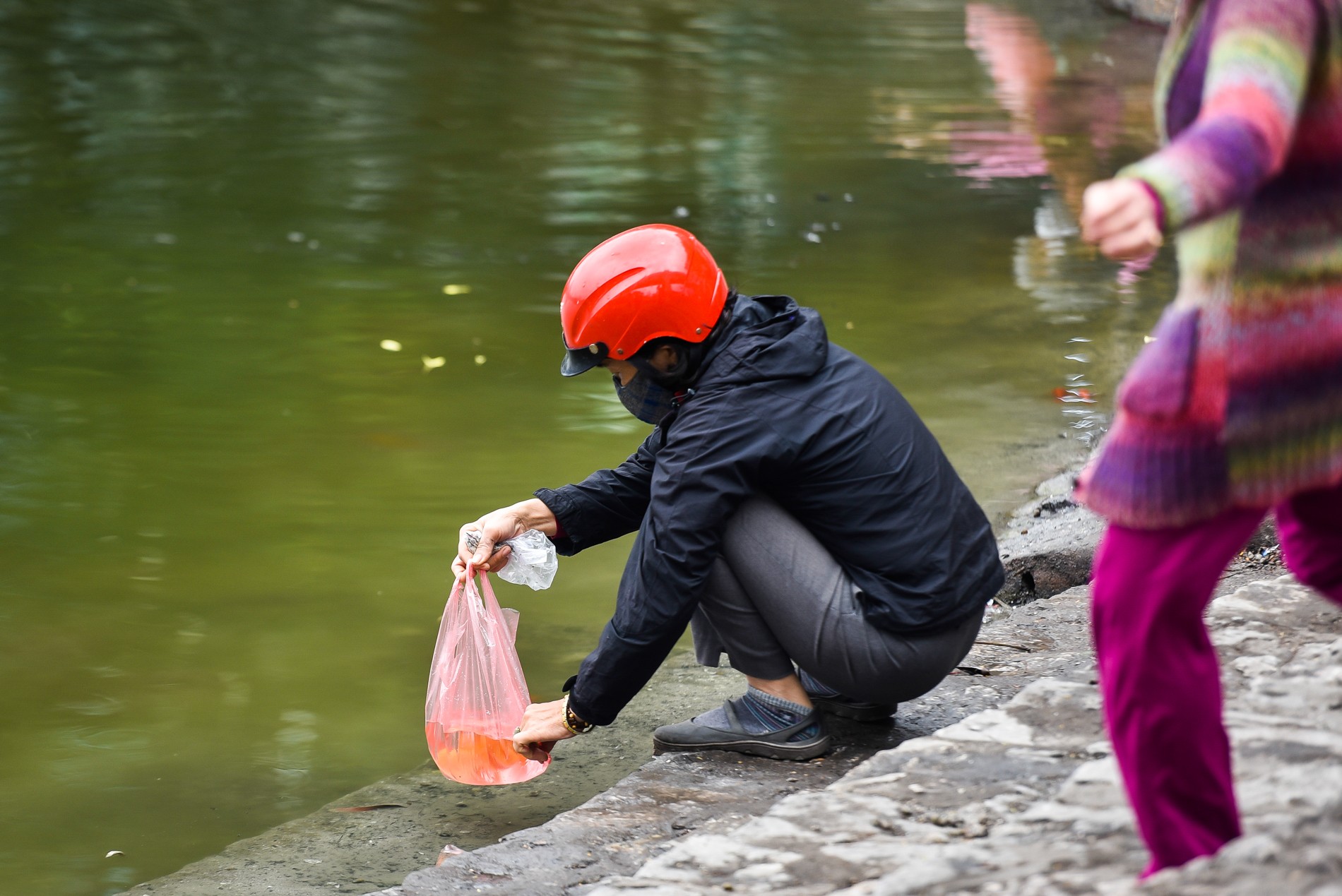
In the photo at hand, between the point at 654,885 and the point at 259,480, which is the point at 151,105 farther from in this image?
the point at 654,885

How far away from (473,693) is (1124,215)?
174cm

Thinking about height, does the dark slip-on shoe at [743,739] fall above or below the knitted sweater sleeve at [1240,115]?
below

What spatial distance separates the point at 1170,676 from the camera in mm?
1612

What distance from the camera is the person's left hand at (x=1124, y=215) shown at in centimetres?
141

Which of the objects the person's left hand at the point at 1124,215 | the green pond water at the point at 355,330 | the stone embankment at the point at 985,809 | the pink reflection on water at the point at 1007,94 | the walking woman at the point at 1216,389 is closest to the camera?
the person's left hand at the point at 1124,215

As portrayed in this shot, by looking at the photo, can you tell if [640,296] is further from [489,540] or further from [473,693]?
[473,693]

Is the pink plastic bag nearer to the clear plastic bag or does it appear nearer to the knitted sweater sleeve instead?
the clear plastic bag

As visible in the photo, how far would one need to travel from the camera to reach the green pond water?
334 cm

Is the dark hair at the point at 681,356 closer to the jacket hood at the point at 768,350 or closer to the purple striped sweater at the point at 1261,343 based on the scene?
the jacket hood at the point at 768,350

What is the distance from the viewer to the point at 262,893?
2611mm

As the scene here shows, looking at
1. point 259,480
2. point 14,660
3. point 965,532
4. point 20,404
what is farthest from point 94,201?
point 965,532

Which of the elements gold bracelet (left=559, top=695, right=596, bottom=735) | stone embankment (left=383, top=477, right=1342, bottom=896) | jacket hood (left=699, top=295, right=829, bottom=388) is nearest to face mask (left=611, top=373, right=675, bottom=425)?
jacket hood (left=699, top=295, right=829, bottom=388)

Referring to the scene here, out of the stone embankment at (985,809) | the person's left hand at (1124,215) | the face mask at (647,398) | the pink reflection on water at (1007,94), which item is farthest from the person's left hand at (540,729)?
the pink reflection on water at (1007,94)

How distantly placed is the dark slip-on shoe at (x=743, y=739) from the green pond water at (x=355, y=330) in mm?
330
